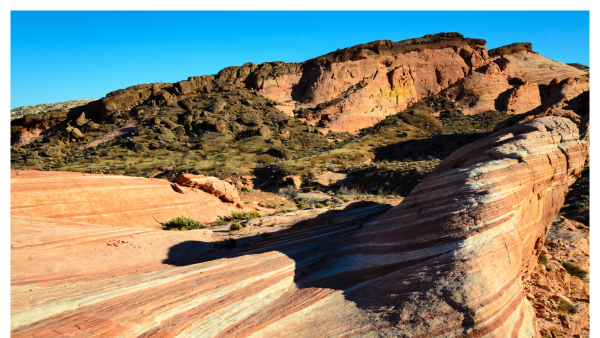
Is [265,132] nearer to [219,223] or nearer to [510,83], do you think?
[219,223]

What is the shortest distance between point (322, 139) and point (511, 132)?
117 ft

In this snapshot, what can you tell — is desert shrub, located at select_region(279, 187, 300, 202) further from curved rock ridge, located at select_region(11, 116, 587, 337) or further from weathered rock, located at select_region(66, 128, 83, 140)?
weathered rock, located at select_region(66, 128, 83, 140)

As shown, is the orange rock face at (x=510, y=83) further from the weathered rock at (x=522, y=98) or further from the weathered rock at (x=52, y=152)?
the weathered rock at (x=52, y=152)

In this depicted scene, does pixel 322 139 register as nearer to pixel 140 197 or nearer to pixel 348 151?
pixel 348 151

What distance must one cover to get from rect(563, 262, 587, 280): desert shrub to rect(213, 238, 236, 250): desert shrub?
10430mm

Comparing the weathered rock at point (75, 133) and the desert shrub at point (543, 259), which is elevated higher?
the weathered rock at point (75, 133)

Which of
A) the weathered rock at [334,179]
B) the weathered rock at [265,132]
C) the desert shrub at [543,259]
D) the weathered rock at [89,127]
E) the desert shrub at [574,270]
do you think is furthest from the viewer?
the weathered rock at [89,127]

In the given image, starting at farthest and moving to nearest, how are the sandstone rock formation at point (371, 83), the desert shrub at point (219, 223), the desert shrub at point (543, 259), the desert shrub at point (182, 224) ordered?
1. the sandstone rock formation at point (371, 83)
2. the desert shrub at point (219, 223)
3. the desert shrub at point (182, 224)
4. the desert shrub at point (543, 259)

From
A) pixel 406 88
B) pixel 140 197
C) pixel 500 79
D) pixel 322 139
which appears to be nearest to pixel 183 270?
pixel 140 197

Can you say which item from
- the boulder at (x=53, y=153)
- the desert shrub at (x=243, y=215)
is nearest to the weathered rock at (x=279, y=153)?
the desert shrub at (x=243, y=215)

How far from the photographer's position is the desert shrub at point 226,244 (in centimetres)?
1077

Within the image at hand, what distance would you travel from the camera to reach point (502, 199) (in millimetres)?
6168

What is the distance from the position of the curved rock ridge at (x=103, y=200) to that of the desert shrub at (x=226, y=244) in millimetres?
3770

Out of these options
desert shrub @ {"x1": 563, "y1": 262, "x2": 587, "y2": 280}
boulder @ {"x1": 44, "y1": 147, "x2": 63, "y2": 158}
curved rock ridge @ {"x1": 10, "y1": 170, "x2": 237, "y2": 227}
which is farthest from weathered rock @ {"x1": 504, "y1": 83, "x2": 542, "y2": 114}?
boulder @ {"x1": 44, "y1": 147, "x2": 63, "y2": 158}
